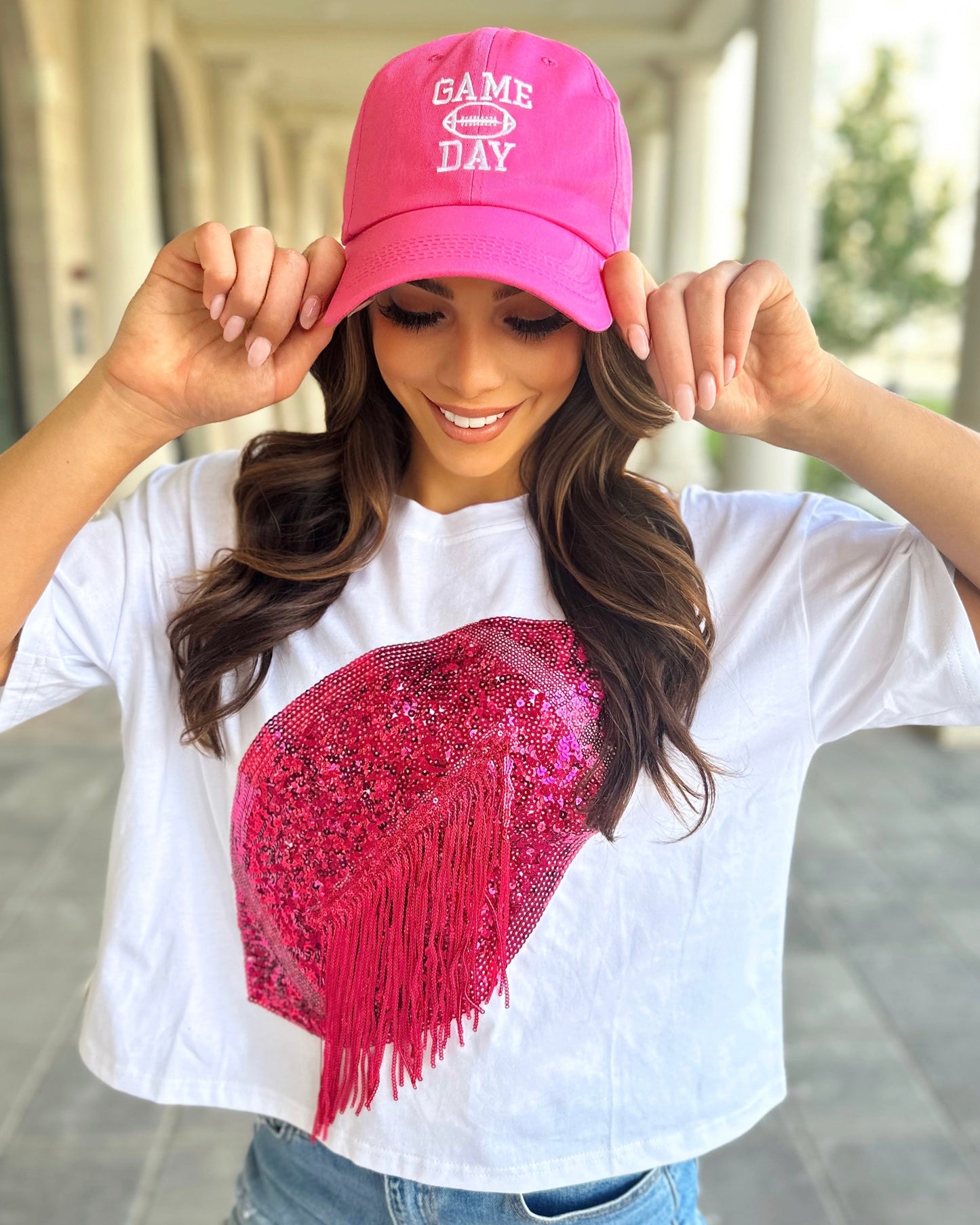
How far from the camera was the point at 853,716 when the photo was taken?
1104mm

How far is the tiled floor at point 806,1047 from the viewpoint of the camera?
2.51m

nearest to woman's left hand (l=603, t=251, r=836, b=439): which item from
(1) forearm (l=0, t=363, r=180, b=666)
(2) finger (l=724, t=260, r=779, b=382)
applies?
(2) finger (l=724, t=260, r=779, b=382)

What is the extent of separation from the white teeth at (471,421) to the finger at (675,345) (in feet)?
0.65

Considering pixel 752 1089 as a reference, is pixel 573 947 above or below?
above

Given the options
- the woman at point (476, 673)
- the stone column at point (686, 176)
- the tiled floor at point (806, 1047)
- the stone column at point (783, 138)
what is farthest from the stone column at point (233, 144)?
the woman at point (476, 673)

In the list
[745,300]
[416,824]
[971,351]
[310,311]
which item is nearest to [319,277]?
[310,311]

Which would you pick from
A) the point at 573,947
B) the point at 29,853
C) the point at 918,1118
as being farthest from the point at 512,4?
the point at 573,947

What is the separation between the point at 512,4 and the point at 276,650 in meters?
10.6

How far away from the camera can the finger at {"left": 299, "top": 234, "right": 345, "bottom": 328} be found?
1.01m

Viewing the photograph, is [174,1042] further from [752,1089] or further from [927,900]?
[927,900]

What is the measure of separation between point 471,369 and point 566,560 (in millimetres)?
220

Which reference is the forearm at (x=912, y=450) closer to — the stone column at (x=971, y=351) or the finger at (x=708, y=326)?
the finger at (x=708, y=326)

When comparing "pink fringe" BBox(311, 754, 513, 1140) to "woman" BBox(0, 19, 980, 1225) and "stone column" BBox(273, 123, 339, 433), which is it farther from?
"stone column" BBox(273, 123, 339, 433)

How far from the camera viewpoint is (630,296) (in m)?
0.98
